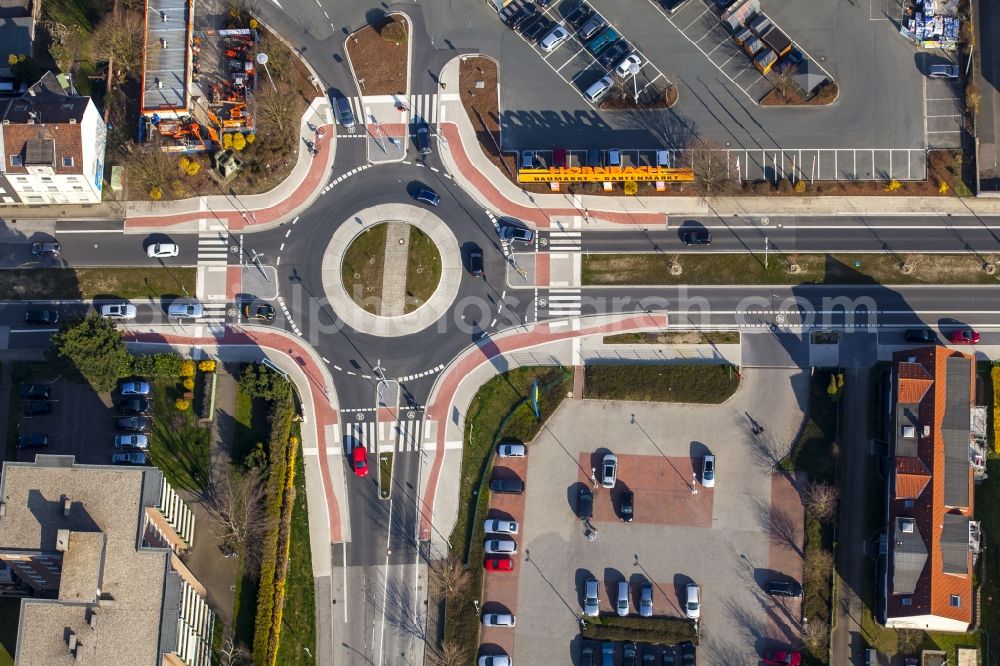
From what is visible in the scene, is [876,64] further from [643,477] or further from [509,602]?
[509,602]

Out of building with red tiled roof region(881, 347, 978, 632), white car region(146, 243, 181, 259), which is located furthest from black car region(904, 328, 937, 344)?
white car region(146, 243, 181, 259)

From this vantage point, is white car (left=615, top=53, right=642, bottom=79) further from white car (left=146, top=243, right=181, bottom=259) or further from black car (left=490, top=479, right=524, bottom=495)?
white car (left=146, top=243, right=181, bottom=259)

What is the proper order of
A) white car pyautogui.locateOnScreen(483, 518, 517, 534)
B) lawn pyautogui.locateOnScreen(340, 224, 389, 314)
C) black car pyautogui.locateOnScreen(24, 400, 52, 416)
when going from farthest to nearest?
1. lawn pyautogui.locateOnScreen(340, 224, 389, 314)
2. black car pyautogui.locateOnScreen(24, 400, 52, 416)
3. white car pyautogui.locateOnScreen(483, 518, 517, 534)

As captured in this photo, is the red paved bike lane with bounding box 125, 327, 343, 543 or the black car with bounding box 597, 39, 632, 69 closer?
the red paved bike lane with bounding box 125, 327, 343, 543

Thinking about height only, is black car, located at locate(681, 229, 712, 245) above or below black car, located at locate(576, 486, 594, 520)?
above

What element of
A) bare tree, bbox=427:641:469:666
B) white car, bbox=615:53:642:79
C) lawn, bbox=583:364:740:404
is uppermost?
white car, bbox=615:53:642:79

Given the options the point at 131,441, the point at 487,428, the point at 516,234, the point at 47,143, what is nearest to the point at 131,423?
the point at 131,441

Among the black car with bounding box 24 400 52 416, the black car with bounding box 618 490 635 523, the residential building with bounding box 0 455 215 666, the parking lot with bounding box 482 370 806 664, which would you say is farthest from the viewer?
the black car with bounding box 24 400 52 416
